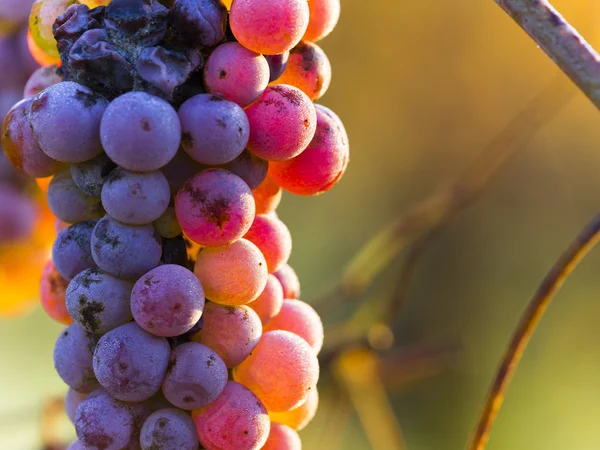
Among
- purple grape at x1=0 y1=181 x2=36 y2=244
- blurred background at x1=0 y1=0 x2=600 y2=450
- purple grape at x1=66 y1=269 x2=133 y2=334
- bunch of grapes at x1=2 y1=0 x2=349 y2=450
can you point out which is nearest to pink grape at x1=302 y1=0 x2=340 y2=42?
bunch of grapes at x1=2 y1=0 x2=349 y2=450

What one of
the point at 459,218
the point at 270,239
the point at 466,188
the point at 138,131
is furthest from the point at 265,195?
the point at 459,218

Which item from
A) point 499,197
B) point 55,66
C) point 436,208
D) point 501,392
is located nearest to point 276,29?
point 55,66

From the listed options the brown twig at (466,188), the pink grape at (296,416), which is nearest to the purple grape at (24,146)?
the pink grape at (296,416)

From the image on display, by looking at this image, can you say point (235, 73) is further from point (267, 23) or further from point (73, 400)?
point (73, 400)

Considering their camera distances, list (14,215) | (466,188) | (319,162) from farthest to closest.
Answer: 1. (466,188)
2. (14,215)
3. (319,162)

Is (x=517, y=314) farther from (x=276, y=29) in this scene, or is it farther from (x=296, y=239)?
(x=276, y=29)

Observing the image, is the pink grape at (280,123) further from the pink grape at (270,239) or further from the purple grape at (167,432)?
the purple grape at (167,432)
